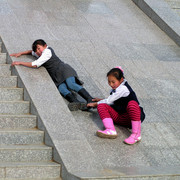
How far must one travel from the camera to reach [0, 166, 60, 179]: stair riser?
227 inches

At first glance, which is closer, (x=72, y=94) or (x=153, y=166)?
(x=153, y=166)

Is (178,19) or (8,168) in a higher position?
(178,19)

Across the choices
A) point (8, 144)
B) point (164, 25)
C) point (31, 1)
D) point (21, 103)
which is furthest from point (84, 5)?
point (8, 144)

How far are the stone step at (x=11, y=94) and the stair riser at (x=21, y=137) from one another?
1035 millimetres

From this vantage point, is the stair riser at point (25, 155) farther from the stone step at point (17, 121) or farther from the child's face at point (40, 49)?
the child's face at point (40, 49)

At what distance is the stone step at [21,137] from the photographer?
634 centimetres

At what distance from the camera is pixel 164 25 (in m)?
11.8

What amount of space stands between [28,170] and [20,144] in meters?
0.65

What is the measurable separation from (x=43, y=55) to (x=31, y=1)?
4.79m

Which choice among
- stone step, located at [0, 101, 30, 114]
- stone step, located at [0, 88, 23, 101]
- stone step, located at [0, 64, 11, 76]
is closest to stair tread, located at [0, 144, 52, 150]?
stone step, located at [0, 101, 30, 114]

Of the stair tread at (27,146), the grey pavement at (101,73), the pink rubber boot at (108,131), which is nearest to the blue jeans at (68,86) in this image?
the grey pavement at (101,73)

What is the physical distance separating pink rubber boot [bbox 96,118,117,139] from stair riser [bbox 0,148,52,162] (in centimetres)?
89

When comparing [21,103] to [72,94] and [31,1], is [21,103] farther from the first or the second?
[31,1]

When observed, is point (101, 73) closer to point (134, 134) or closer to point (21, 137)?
point (134, 134)
